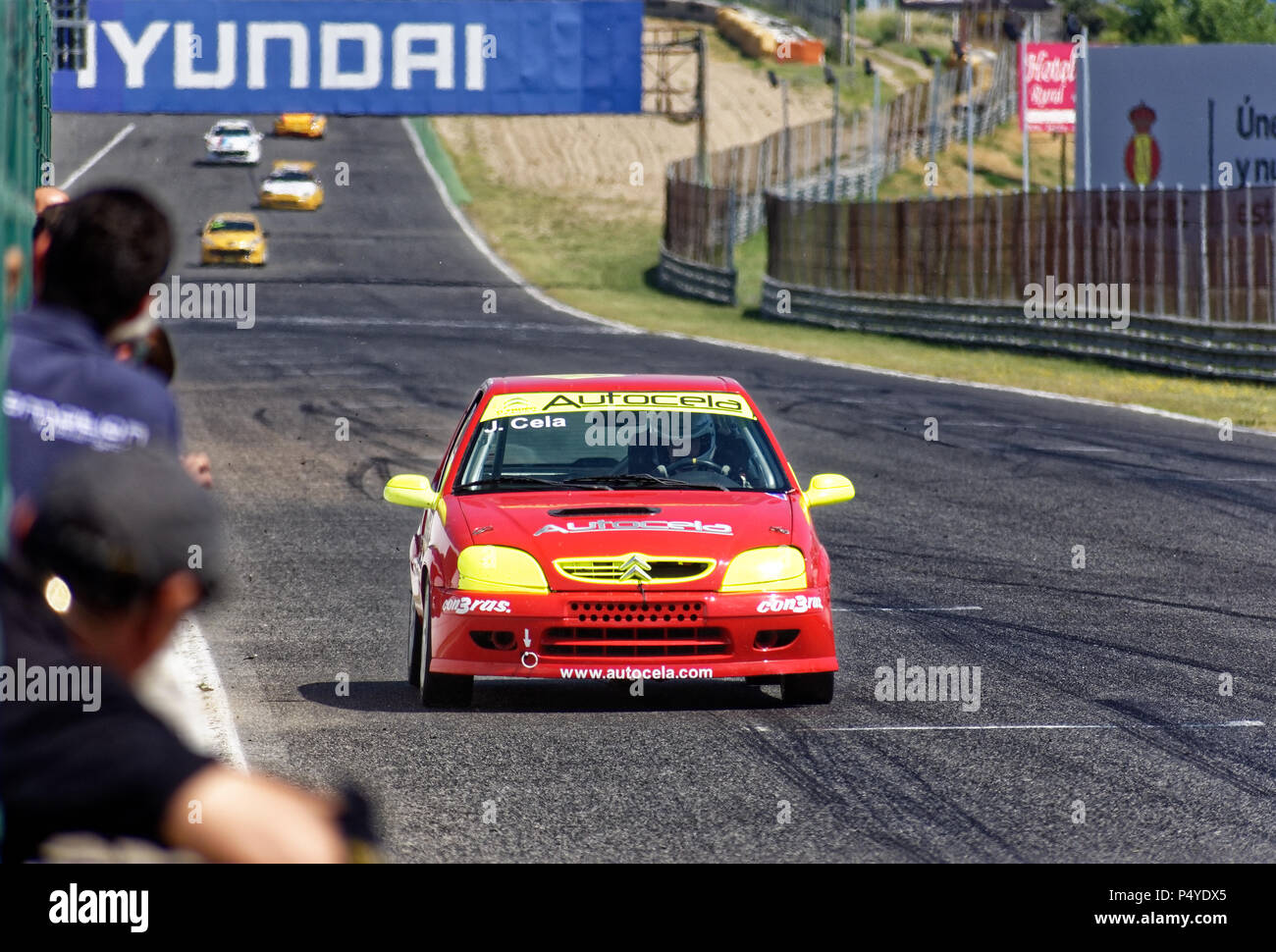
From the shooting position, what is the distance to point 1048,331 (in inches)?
1207

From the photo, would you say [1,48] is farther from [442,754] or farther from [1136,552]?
[1136,552]

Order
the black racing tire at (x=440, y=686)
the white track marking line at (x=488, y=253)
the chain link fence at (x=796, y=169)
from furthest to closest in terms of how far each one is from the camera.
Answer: the chain link fence at (x=796, y=169) → the white track marking line at (x=488, y=253) → the black racing tire at (x=440, y=686)

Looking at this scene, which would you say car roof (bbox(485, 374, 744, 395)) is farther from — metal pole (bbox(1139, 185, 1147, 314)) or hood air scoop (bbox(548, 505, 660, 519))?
metal pole (bbox(1139, 185, 1147, 314))

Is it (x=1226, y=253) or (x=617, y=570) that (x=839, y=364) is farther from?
(x=617, y=570)

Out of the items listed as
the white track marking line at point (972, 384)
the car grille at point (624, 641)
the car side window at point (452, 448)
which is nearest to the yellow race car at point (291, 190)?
the white track marking line at point (972, 384)

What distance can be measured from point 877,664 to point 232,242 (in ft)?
137

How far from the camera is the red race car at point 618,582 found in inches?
344

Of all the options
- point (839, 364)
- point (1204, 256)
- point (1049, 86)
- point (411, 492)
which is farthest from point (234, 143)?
point (411, 492)

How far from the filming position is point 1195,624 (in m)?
11.0

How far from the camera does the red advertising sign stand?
151 ft

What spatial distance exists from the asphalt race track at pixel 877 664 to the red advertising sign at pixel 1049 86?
22.5 metres

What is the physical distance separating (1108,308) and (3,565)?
91.5 ft

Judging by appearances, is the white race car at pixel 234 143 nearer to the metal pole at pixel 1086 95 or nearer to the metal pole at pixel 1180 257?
the metal pole at pixel 1086 95
